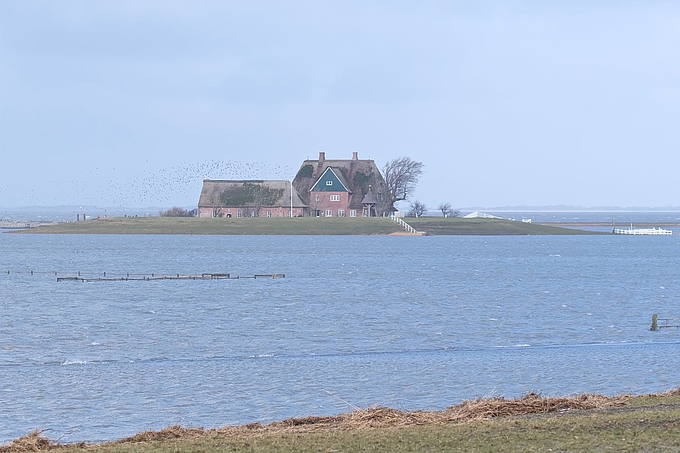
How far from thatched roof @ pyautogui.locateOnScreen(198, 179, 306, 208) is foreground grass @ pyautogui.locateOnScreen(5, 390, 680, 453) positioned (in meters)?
126

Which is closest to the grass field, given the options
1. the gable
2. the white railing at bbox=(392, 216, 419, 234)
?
the white railing at bbox=(392, 216, 419, 234)

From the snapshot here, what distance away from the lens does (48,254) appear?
97.1m

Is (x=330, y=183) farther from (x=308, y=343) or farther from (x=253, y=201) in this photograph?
(x=308, y=343)

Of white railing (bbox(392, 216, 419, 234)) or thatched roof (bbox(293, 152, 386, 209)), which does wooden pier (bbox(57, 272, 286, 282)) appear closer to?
white railing (bbox(392, 216, 419, 234))

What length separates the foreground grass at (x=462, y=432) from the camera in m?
13.3

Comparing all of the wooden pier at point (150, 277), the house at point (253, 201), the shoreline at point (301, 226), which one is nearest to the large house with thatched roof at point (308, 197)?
the house at point (253, 201)

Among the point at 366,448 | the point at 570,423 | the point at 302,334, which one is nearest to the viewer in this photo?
the point at 366,448

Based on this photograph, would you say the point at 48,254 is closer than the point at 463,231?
Yes

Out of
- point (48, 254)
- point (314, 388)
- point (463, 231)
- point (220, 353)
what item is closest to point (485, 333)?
point (220, 353)

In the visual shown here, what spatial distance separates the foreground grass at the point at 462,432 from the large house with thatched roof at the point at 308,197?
125 metres

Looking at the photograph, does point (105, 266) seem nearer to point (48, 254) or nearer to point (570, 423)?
point (48, 254)

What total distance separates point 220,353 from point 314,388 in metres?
7.08

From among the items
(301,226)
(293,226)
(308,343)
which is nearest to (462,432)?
(308,343)

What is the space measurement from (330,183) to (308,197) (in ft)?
16.0
